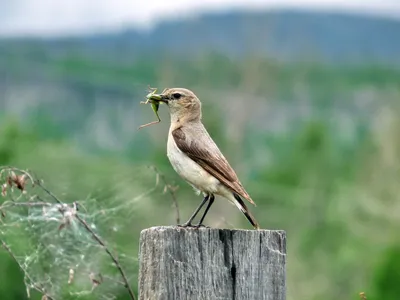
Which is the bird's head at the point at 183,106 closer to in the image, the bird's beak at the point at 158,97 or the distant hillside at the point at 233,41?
the bird's beak at the point at 158,97

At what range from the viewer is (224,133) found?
46.7m

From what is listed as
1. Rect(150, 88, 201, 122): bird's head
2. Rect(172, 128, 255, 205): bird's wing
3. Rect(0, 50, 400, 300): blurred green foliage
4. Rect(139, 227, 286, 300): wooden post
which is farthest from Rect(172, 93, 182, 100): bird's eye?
Rect(139, 227, 286, 300): wooden post

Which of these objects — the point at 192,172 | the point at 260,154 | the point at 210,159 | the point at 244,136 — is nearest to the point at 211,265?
the point at 210,159

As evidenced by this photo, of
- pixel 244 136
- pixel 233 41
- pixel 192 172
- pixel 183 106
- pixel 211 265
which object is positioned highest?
pixel 233 41

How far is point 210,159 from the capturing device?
22.2ft

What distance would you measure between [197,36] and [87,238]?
73.6 metres

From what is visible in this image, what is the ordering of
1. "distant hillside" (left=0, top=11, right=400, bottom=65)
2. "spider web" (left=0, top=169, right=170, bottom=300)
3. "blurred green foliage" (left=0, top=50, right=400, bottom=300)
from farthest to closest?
"distant hillside" (left=0, top=11, right=400, bottom=65) → "blurred green foliage" (left=0, top=50, right=400, bottom=300) → "spider web" (left=0, top=169, right=170, bottom=300)

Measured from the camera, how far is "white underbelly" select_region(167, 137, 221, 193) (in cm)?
681

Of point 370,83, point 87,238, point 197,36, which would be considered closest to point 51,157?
point 87,238

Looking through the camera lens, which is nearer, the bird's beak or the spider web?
the bird's beak

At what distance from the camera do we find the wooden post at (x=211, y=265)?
17.3ft

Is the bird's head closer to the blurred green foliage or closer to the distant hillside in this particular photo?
the blurred green foliage

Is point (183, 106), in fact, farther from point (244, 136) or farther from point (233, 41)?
point (233, 41)

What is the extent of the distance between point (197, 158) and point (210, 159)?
11 cm
